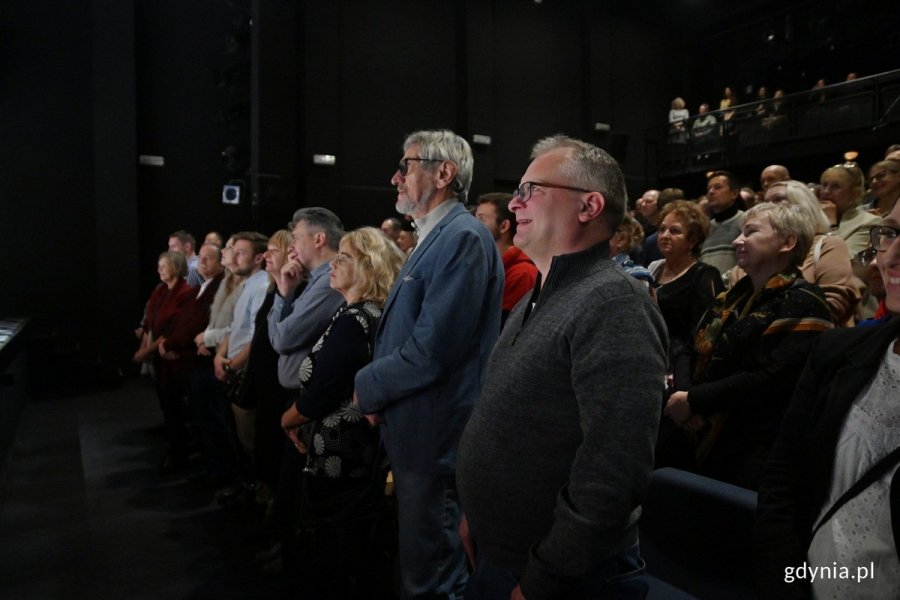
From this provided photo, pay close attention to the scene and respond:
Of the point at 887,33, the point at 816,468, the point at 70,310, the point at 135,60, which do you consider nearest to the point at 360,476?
the point at 816,468

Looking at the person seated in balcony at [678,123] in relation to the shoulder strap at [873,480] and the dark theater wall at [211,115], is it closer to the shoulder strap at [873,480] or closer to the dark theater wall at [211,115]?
the dark theater wall at [211,115]

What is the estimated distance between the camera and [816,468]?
1.25 meters

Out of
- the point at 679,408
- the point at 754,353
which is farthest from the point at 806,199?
the point at 679,408

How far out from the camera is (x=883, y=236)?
121 cm

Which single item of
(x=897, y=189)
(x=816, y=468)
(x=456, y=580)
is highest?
(x=897, y=189)

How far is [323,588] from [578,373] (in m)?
1.88

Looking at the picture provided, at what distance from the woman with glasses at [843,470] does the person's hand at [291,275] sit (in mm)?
1997

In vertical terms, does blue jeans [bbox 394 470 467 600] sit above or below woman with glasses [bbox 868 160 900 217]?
below

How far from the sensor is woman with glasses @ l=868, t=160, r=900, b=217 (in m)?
3.21

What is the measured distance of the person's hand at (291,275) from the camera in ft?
9.26

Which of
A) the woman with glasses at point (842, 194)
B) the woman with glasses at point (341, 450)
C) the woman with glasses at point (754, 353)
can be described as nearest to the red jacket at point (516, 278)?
the woman with glasses at point (341, 450)

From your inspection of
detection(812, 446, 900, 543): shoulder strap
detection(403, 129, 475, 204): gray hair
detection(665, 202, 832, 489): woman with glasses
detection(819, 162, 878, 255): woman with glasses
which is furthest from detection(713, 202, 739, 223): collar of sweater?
detection(812, 446, 900, 543): shoulder strap

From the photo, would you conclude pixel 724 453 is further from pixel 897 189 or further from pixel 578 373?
pixel 897 189

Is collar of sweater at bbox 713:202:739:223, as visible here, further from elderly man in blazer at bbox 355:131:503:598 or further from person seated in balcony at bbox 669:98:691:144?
person seated in balcony at bbox 669:98:691:144
